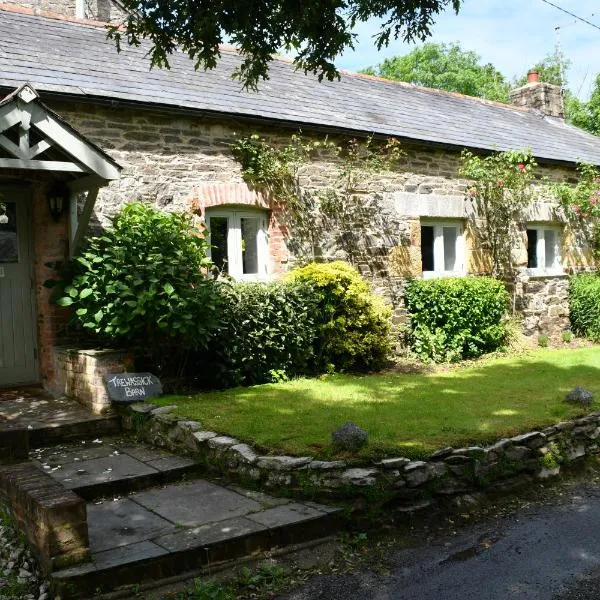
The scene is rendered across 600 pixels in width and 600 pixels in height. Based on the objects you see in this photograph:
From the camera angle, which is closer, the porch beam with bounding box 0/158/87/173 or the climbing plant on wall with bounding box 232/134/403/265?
the porch beam with bounding box 0/158/87/173

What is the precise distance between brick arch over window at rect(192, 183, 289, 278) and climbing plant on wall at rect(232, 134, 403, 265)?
0.44ft

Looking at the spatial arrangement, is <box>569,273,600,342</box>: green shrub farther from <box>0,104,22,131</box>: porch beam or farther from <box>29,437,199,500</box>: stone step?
<box>0,104,22,131</box>: porch beam

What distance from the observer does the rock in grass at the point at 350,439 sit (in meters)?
5.34

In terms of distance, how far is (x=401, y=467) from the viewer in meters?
5.13

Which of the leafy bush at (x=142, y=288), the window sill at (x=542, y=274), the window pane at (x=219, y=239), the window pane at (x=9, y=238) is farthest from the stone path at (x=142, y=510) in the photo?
the window sill at (x=542, y=274)

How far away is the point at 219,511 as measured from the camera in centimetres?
494

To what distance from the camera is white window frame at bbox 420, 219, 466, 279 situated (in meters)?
12.4

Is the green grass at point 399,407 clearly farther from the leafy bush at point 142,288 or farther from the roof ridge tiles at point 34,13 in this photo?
the roof ridge tiles at point 34,13

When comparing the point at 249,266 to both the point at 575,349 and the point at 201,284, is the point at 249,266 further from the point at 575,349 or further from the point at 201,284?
the point at 575,349

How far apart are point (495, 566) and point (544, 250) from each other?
36.7ft

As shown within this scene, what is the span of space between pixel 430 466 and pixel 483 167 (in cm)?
875

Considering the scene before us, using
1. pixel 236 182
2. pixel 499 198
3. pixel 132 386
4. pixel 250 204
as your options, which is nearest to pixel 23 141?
pixel 132 386

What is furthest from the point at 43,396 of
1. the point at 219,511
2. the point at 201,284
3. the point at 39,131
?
the point at 219,511

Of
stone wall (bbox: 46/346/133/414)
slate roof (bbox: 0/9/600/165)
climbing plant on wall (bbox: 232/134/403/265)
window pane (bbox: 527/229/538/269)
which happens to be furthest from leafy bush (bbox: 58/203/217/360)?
window pane (bbox: 527/229/538/269)
